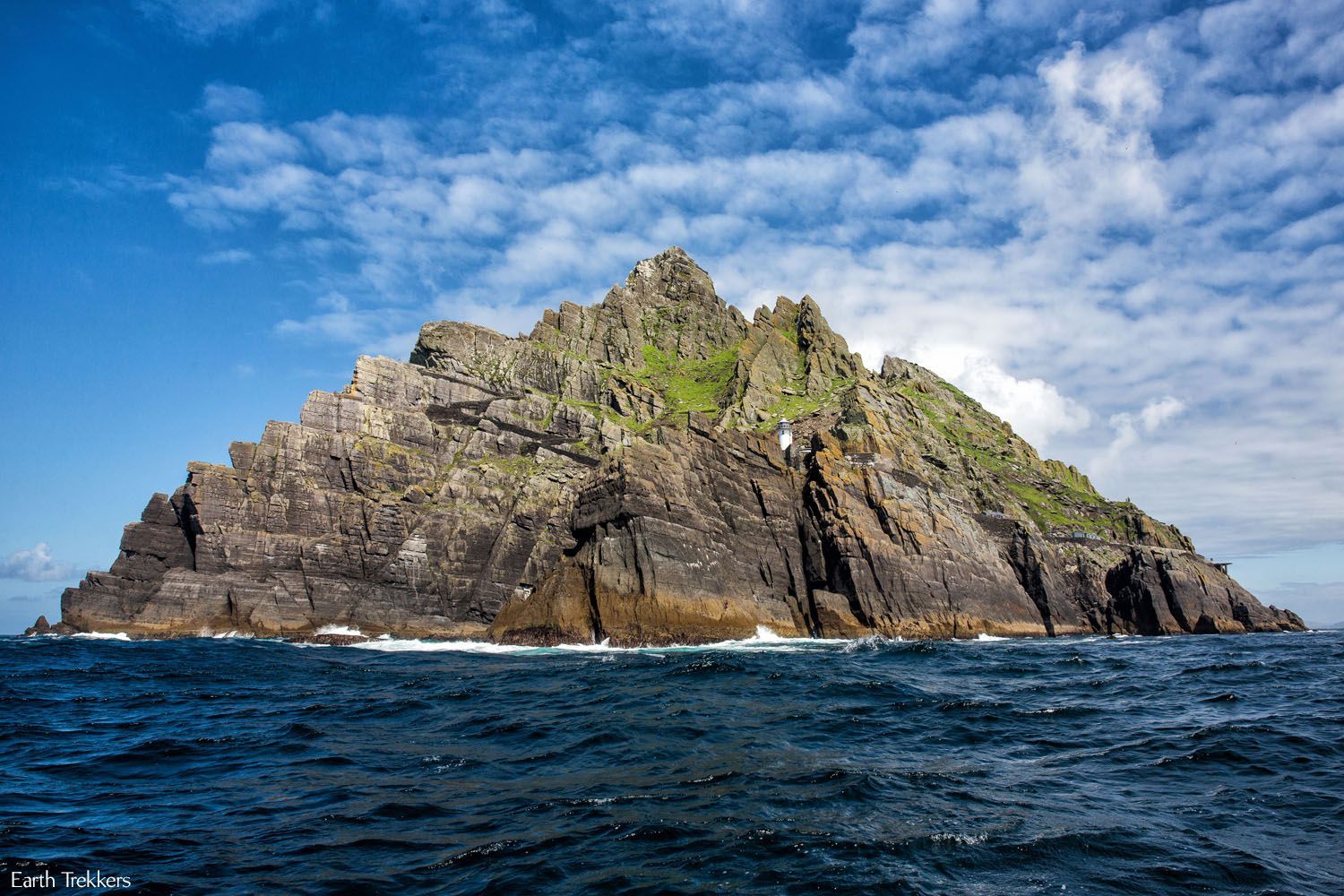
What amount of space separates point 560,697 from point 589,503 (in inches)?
1571

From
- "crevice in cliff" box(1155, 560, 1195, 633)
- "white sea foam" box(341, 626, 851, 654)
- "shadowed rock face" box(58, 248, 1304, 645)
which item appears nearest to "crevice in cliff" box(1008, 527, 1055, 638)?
"shadowed rock face" box(58, 248, 1304, 645)

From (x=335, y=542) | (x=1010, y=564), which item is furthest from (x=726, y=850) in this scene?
(x=1010, y=564)

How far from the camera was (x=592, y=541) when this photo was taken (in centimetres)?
6122

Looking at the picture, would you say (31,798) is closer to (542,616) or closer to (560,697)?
(560,697)

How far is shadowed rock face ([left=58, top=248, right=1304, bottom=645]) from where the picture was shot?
194 ft

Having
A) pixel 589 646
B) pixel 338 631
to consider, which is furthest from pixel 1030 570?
pixel 338 631

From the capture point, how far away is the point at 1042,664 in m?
33.3

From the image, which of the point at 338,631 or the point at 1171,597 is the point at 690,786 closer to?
the point at 338,631

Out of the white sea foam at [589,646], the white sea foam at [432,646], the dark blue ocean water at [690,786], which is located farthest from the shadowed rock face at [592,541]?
the dark blue ocean water at [690,786]

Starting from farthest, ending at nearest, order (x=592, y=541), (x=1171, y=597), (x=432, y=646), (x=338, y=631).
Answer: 1. (x=1171, y=597)
2. (x=592, y=541)
3. (x=338, y=631)
4. (x=432, y=646)

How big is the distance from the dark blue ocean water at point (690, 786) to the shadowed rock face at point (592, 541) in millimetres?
33996

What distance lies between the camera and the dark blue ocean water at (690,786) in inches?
365

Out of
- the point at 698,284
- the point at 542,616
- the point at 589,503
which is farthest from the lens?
the point at 698,284

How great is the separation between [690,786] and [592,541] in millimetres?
48565
